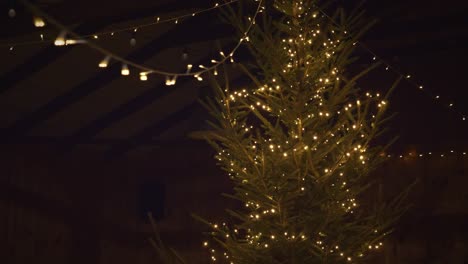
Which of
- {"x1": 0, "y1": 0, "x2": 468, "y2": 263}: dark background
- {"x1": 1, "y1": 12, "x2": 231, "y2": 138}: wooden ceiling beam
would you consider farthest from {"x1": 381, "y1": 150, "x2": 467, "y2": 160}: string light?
{"x1": 1, "y1": 12, "x2": 231, "y2": 138}: wooden ceiling beam

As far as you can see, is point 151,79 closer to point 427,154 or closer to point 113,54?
point 427,154

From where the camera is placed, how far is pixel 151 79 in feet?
26.3

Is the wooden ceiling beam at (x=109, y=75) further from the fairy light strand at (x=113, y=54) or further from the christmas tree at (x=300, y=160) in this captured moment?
the christmas tree at (x=300, y=160)

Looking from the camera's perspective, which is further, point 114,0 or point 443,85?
point 443,85

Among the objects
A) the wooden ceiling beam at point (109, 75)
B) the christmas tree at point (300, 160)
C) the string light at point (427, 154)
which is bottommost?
the christmas tree at point (300, 160)

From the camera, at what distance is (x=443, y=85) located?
849cm

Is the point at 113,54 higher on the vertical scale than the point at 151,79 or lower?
lower

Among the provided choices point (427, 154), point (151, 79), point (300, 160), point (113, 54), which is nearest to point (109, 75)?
point (151, 79)

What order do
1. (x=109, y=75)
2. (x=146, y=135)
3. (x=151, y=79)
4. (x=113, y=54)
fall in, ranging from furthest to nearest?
(x=146, y=135), (x=151, y=79), (x=109, y=75), (x=113, y=54)

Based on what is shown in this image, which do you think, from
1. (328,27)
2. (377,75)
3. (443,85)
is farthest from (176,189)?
(328,27)

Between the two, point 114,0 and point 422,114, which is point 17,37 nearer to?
point 114,0

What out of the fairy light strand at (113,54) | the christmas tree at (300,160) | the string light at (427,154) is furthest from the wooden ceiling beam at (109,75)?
the string light at (427,154)

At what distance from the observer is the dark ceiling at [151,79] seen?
6191 millimetres

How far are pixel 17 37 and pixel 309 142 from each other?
331 cm
